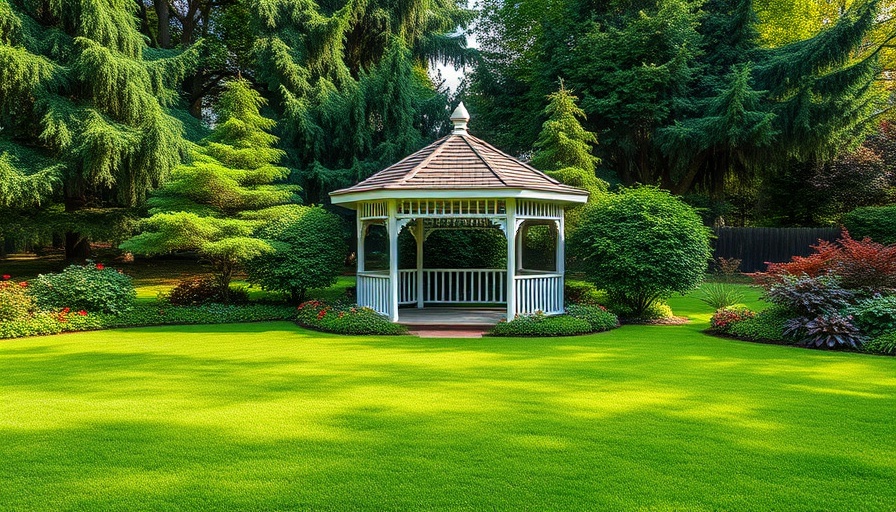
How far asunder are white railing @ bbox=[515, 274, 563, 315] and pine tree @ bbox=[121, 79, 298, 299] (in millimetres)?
5783

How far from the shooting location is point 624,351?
8789mm

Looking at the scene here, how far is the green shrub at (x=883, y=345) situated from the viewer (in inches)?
332

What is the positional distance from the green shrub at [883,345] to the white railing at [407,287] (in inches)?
368

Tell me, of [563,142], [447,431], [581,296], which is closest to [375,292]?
[581,296]

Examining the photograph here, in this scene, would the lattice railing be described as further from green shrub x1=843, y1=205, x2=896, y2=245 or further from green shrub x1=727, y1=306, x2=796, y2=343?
green shrub x1=843, y1=205, x2=896, y2=245

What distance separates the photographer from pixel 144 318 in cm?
1202

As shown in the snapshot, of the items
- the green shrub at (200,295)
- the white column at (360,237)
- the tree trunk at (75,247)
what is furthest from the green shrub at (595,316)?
the tree trunk at (75,247)

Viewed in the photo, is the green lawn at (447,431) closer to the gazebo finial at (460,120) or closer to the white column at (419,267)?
the white column at (419,267)

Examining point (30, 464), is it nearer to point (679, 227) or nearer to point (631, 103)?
point (679, 227)

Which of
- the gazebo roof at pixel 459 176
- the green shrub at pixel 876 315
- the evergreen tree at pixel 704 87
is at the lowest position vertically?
the green shrub at pixel 876 315

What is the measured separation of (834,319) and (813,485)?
6670mm

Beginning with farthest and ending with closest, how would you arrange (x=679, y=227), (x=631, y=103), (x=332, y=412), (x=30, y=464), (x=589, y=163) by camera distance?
(x=631, y=103) < (x=589, y=163) < (x=679, y=227) < (x=332, y=412) < (x=30, y=464)

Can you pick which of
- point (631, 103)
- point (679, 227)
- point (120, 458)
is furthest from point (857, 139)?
point (120, 458)

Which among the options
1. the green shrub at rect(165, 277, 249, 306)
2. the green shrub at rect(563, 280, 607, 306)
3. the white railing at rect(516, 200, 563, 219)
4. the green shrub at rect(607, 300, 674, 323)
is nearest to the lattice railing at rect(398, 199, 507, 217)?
the white railing at rect(516, 200, 563, 219)
